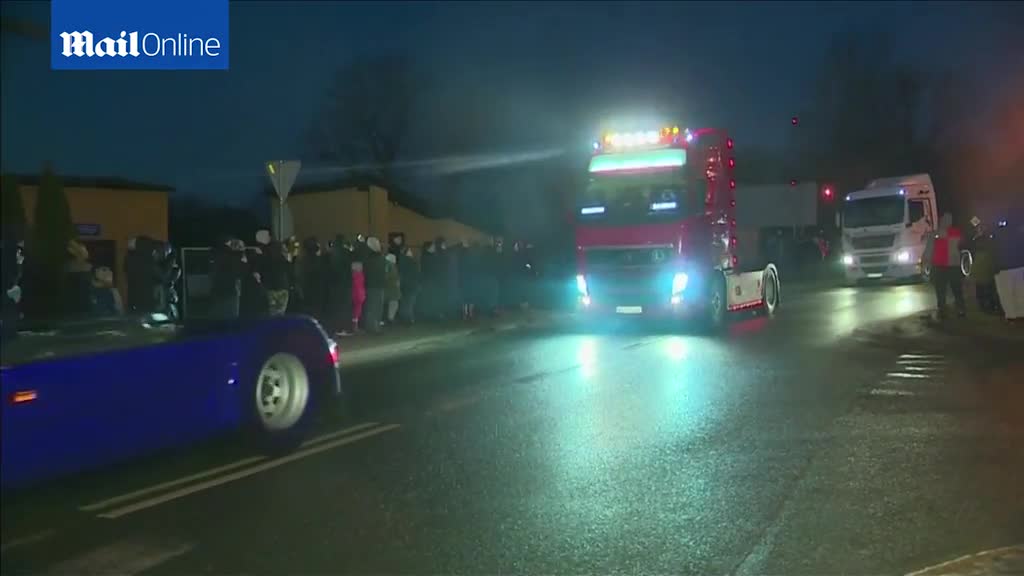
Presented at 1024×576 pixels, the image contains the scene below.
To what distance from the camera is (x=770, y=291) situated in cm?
2112

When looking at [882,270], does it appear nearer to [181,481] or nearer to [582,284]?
[582,284]

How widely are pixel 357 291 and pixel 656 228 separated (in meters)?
5.43

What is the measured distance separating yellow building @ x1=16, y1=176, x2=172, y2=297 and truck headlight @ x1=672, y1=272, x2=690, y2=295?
471 inches

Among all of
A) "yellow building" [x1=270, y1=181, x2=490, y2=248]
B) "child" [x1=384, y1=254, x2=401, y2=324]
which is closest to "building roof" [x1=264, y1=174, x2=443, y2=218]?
"yellow building" [x1=270, y1=181, x2=490, y2=248]

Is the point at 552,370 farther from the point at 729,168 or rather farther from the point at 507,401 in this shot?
the point at 729,168

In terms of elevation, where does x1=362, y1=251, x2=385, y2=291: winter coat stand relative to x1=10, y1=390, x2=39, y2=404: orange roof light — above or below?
above

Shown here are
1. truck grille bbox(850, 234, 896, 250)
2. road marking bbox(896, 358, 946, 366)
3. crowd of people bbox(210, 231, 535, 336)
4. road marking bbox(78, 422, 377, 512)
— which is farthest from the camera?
truck grille bbox(850, 234, 896, 250)

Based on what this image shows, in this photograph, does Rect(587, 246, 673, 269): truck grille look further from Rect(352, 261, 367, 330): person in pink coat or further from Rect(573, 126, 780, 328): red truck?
Rect(352, 261, 367, 330): person in pink coat

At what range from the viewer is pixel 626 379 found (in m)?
11.7

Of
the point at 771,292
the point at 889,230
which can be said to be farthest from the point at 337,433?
the point at 889,230

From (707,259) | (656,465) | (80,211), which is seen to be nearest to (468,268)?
(707,259)

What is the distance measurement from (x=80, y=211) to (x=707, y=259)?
47.7 feet

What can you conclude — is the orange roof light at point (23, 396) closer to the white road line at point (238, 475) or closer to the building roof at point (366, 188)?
the white road line at point (238, 475)

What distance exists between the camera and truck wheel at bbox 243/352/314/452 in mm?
7621
